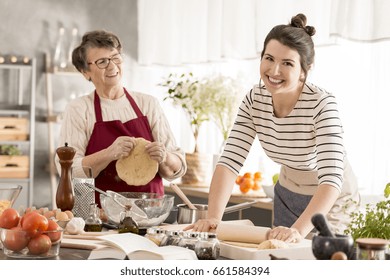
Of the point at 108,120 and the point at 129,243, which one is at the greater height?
the point at 108,120

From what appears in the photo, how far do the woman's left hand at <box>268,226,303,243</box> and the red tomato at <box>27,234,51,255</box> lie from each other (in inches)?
24.5

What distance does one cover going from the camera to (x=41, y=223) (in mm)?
1790

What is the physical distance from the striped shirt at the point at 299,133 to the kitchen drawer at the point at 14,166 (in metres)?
3.15

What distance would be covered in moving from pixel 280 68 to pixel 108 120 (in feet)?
3.55

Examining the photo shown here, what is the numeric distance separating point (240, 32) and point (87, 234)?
9.28 ft

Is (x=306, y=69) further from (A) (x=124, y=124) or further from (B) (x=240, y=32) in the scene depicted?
(B) (x=240, y=32)

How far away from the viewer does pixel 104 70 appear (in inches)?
116

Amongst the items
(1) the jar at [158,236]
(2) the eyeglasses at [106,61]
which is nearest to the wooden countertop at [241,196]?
(2) the eyeglasses at [106,61]

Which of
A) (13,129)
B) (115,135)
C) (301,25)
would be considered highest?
(301,25)

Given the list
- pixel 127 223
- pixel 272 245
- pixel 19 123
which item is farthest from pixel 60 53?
pixel 272 245

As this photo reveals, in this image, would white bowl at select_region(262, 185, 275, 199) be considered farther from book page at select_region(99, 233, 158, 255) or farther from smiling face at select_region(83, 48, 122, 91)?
book page at select_region(99, 233, 158, 255)

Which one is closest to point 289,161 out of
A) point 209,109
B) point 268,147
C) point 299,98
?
point 268,147

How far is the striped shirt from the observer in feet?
7.22

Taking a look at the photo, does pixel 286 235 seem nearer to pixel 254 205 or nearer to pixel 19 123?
pixel 254 205
